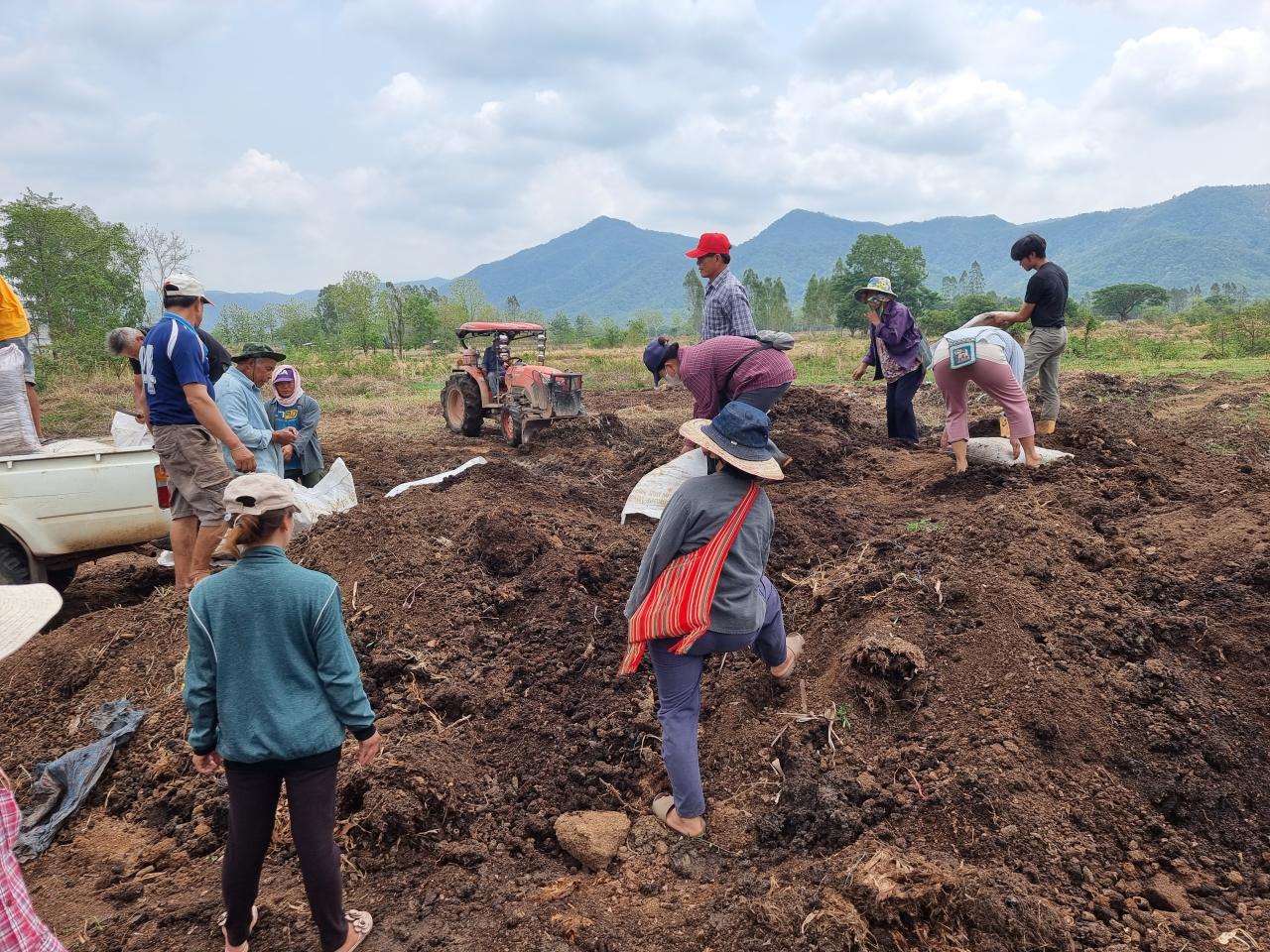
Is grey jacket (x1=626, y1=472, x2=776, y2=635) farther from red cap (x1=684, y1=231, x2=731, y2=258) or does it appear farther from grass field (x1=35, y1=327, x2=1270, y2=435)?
grass field (x1=35, y1=327, x2=1270, y2=435)

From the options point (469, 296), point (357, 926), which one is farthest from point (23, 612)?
point (469, 296)

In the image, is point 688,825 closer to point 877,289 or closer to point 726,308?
point 726,308

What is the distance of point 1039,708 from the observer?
9.35 feet

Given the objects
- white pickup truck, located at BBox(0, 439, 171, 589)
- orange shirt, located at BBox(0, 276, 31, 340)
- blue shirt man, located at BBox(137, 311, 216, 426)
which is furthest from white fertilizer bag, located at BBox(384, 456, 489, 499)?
orange shirt, located at BBox(0, 276, 31, 340)

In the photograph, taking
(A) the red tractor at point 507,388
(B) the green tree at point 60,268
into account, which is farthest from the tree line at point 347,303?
(A) the red tractor at point 507,388

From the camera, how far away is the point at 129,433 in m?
6.12

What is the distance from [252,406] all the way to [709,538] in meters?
3.81

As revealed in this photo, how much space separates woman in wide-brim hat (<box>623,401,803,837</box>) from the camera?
263 centimetres

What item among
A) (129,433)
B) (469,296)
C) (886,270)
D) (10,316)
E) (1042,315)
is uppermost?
(469,296)

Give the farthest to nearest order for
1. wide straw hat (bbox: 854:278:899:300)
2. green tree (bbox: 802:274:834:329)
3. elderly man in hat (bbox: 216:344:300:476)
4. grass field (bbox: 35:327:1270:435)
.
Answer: green tree (bbox: 802:274:834:329)
grass field (bbox: 35:327:1270:435)
wide straw hat (bbox: 854:278:899:300)
elderly man in hat (bbox: 216:344:300:476)

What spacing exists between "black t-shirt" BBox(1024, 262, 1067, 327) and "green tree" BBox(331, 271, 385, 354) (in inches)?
1337

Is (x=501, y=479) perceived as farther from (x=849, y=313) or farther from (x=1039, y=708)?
(x=849, y=313)

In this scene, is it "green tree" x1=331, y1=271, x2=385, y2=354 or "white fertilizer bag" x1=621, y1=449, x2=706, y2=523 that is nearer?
"white fertilizer bag" x1=621, y1=449, x2=706, y2=523

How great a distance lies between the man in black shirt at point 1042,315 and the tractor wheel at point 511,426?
652cm
